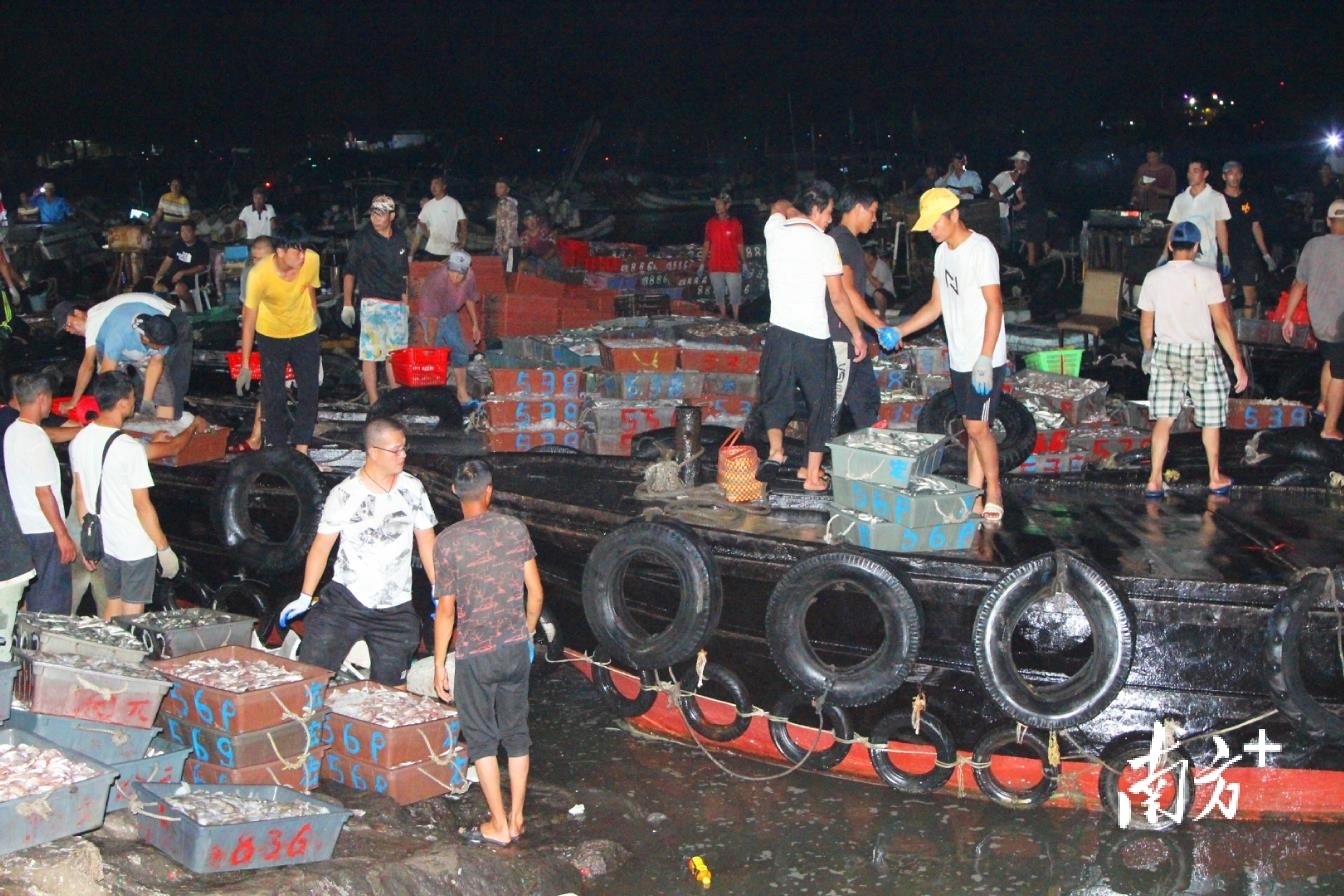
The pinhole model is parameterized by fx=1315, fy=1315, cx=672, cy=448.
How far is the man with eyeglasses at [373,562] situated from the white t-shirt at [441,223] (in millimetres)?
9707

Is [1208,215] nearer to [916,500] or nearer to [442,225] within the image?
[916,500]

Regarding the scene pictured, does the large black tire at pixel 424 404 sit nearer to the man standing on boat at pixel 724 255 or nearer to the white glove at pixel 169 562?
the white glove at pixel 169 562

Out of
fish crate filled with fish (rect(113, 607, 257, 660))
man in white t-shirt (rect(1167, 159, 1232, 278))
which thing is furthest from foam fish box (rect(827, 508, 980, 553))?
man in white t-shirt (rect(1167, 159, 1232, 278))

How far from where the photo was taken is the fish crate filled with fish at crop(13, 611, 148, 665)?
6207mm

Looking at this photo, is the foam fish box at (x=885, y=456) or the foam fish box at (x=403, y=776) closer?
the foam fish box at (x=403, y=776)

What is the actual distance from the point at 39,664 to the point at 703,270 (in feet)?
43.7

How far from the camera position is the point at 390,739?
5996mm

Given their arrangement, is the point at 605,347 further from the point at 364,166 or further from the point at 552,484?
the point at 364,166

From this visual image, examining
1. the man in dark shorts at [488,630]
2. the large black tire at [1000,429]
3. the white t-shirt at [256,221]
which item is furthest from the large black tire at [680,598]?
the white t-shirt at [256,221]

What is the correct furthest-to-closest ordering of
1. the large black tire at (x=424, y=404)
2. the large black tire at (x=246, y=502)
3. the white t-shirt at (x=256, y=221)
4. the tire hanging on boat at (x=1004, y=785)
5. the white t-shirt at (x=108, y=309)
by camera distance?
the white t-shirt at (x=256, y=221)
the large black tire at (x=424, y=404)
the white t-shirt at (x=108, y=309)
the large black tire at (x=246, y=502)
the tire hanging on boat at (x=1004, y=785)

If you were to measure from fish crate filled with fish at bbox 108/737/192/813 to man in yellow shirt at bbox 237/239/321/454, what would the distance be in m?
4.18

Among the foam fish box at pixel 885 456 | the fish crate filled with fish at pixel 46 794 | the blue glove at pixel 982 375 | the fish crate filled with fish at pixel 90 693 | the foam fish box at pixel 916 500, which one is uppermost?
the blue glove at pixel 982 375

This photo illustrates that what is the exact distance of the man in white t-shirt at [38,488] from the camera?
7105 millimetres

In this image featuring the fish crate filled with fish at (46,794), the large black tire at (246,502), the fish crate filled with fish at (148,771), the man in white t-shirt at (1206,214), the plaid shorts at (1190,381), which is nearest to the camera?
the fish crate filled with fish at (46,794)
